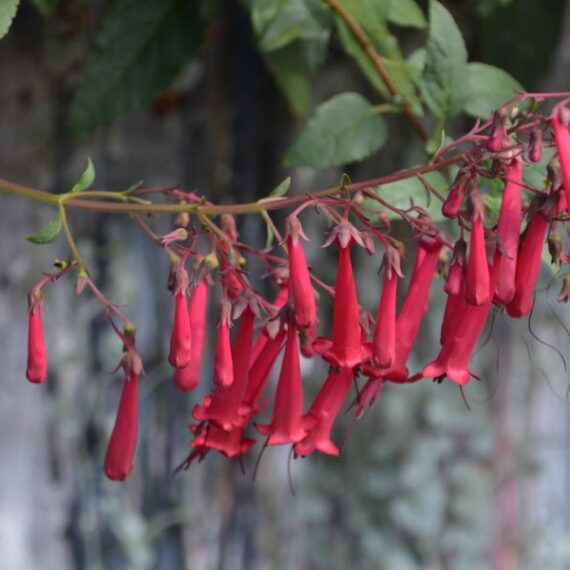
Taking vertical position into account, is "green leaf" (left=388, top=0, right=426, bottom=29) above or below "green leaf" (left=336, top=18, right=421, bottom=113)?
above

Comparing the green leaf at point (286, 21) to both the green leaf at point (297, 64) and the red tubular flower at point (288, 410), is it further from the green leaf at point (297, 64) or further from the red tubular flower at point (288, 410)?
the red tubular flower at point (288, 410)

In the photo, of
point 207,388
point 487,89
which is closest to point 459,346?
point 487,89

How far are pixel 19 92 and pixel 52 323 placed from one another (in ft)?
1.08

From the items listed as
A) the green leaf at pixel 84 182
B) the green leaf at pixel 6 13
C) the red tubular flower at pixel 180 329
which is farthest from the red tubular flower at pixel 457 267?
the green leaf at pixel 6 13

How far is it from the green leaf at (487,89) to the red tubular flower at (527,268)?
0.98 feet

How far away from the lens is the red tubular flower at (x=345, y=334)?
0.91 meters

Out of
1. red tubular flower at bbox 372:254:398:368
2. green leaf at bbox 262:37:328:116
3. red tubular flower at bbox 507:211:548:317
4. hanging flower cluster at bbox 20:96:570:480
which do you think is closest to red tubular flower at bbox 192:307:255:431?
hanging flower cluster at bbox 20:96:570:480

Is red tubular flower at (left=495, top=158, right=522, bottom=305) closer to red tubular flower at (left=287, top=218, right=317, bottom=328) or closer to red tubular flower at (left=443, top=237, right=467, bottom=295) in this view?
red tubular flower at (left=443, top=237, right=467, bottom=295)

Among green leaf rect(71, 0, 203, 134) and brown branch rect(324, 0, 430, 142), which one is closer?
brown branch rect(324, 0, 430, 142)

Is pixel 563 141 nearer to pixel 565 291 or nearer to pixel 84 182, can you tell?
pixel 565 291

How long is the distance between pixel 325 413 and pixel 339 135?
13.1 inches

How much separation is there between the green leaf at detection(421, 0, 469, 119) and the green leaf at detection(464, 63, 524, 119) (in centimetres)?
4

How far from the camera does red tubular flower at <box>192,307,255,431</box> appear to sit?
0.95 metres

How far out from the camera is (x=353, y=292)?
3.03 ft
